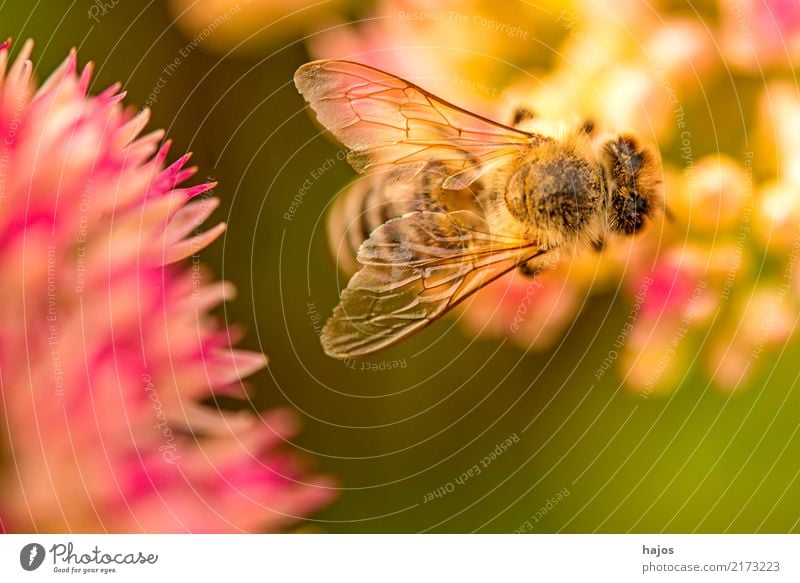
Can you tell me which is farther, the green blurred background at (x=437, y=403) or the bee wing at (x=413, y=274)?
the green blurred background at (x=437, y=403)

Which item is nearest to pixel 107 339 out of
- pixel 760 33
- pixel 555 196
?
pixel 555 196

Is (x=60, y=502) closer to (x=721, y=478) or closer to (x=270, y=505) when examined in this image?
(x=270, y=505)

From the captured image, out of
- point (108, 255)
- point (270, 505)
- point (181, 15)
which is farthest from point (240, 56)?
point (270, 505)

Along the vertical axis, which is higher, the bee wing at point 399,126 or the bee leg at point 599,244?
the bee wing at point 399,126
